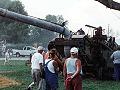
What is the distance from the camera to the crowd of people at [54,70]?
1080 centimetres

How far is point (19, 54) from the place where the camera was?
69062mm

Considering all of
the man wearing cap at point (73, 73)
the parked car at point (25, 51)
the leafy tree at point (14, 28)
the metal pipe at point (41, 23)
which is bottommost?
the man wearing cap at point (73, 73)

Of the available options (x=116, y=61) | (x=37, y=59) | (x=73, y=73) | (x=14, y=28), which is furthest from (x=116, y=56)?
(x=14, y=28)

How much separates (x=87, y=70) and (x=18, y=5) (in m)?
59.8

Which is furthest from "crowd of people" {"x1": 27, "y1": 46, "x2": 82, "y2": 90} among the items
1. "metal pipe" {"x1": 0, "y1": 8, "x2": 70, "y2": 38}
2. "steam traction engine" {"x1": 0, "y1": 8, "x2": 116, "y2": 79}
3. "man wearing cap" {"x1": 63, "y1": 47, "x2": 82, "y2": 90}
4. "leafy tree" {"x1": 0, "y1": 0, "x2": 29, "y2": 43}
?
"leafy tree" {"x1": 0, "y1": 0, "x2": 29, "y2": 43}

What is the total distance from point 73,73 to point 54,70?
1.43 metres

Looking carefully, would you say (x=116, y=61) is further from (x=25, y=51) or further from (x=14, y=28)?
(x=14, y=28)

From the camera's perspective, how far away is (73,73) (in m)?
10.9

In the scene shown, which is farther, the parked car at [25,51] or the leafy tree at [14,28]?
the leafy tree at [14,28]

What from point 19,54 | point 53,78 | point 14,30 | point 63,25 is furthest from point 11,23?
point 53,78

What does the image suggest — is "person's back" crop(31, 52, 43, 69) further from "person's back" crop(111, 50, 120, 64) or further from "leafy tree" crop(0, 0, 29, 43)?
"leafy tree" crop(0, 0, 29, 43)

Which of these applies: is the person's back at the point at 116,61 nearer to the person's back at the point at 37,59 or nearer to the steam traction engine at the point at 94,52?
the steam traction engine at the point at 94,52

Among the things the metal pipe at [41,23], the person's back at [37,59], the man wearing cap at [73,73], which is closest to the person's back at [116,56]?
the metal pipe at [41,23]

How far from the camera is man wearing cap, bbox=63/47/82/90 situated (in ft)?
35.3
